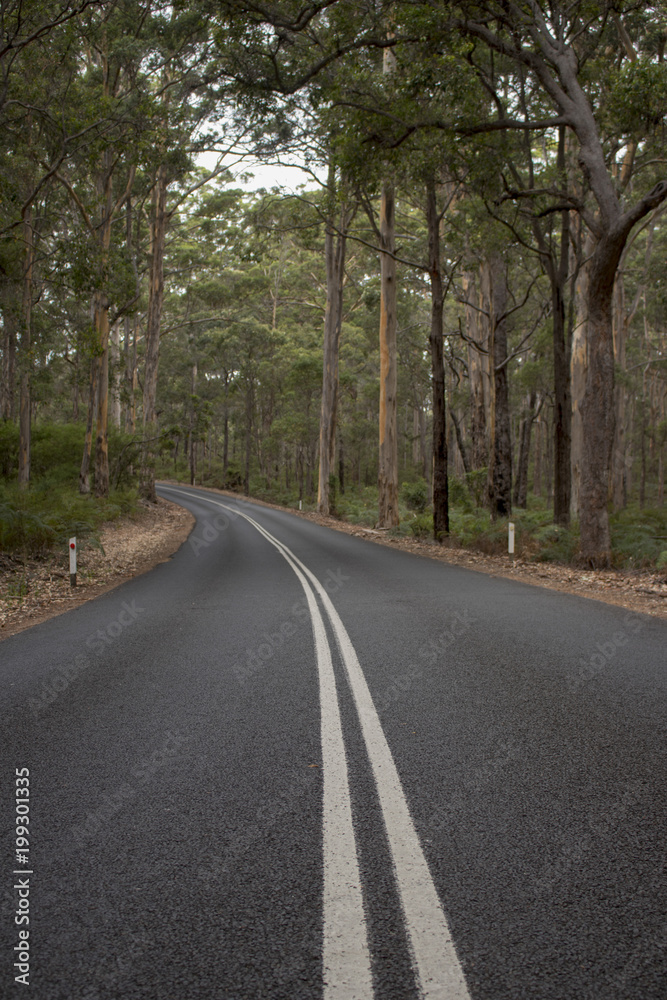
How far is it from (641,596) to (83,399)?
61141 millimetres

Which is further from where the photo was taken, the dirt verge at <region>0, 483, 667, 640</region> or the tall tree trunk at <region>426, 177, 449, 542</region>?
the tall tree trunk at <region>426, 177, 449, 542</region>

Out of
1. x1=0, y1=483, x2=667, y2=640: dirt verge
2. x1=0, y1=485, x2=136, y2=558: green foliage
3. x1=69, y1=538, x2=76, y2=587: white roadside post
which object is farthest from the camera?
x1=0, y1=485, x2=136, y2=558: green foliage

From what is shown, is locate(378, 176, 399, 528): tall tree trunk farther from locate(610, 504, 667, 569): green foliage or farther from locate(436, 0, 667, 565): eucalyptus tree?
locate(436, 0, 667, 565): eucalyptus tree

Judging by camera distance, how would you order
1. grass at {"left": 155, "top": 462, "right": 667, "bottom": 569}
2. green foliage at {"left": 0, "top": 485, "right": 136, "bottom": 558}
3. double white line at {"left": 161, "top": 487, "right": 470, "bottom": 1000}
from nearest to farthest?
1. double white line at {"left": 161, "top": 487, "right": 470, "bottom": 1000}
2. green foliage at {"left": 0, "top": 485, "right": 136, "bottom": 558}
3. grass at {"left": 155, "top": 462, "right": 667, "bottom": 569}

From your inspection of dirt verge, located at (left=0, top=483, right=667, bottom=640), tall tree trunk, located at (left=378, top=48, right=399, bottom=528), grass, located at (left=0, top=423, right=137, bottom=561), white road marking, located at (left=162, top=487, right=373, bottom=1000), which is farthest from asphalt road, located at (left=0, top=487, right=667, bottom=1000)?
tall tree trunk, located at (left=378, top=48, right=399, bottom=528)

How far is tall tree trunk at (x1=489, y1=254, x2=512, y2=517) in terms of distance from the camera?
68.9 feet

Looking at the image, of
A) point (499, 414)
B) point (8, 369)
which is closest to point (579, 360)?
point (499, 414)

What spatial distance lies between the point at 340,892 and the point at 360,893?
0.08 meters

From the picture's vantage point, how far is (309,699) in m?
5.00

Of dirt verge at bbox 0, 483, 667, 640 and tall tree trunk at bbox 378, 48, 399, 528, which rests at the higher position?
tall tree trunk at bbox 378, 48, 399, 528

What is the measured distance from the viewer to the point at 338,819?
310cm

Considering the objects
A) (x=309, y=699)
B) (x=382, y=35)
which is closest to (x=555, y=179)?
(x=382, y=35)

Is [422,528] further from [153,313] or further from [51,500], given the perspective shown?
[153,313]

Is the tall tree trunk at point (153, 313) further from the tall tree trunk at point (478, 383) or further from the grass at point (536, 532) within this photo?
the tall tree trunk at point (478, 383)
